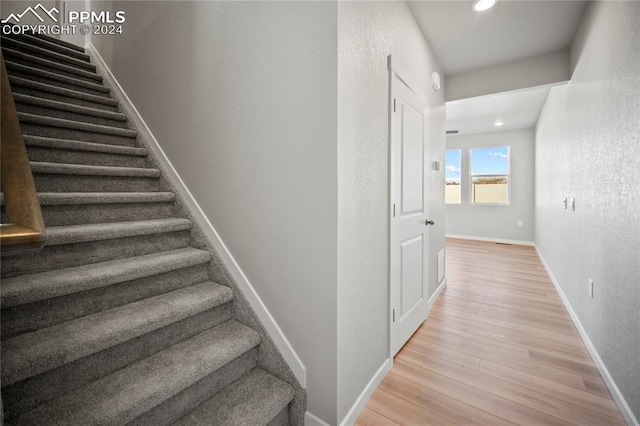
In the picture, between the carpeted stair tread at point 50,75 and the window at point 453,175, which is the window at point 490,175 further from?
the carpeted stair tread at point 50,75

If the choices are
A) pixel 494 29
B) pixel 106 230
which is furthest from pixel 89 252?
pixel 494 29

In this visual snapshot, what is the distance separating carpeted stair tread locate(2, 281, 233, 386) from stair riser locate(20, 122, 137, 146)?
1.55 m

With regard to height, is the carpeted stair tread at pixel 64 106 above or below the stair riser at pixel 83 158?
above

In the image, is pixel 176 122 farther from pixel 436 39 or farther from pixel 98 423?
pixel 436 39

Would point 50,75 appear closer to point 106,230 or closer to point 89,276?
point 106,230

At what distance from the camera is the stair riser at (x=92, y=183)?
68.8 inches

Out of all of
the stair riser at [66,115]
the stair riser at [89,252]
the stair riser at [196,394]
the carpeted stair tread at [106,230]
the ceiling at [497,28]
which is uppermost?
the ceiling at [497,28]

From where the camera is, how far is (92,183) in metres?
1.95

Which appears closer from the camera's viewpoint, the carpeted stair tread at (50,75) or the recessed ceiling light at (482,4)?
the recessed ceiling light at (482,4)

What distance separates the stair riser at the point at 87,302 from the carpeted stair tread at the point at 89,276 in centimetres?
5

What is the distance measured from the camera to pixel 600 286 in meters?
1.92

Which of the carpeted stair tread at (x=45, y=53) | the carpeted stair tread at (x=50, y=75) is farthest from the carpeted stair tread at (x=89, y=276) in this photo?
the carpeted stair tread at (x=45, y=53)

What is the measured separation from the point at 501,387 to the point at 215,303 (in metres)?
1.76

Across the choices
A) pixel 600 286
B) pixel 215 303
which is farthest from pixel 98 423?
pixel 600 286
